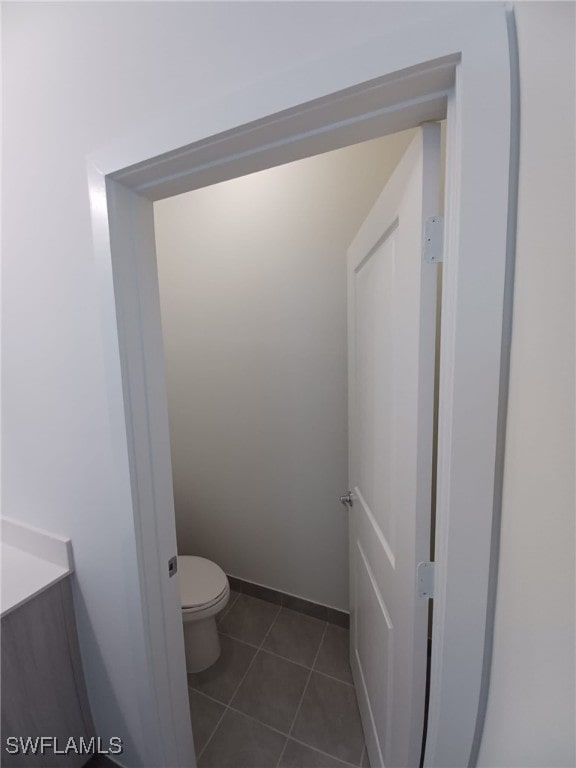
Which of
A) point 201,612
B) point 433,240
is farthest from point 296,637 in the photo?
point 433,240

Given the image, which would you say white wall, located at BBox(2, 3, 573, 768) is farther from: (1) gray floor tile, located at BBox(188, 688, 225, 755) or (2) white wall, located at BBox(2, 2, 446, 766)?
(1) gray floor tile, located at BBox(188, 688, 225, 755)

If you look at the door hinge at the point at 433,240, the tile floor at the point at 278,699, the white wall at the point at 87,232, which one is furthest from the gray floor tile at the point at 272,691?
the door hinge at the point at 433,240

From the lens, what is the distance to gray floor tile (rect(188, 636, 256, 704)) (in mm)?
1428

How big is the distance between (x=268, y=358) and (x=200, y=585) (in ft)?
3.94

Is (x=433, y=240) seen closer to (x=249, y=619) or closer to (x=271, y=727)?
(x=271, y=727)

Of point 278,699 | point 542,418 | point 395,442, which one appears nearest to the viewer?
point 542,418

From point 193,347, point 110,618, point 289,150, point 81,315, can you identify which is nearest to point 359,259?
point 289,150

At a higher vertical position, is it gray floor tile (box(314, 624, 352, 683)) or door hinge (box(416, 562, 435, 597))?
door hinge (box(416, 562, 435, 597))

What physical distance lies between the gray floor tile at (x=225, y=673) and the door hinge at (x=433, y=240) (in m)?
1.92

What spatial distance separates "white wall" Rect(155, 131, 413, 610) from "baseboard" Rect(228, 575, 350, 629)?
0.04m

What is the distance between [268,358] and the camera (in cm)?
172

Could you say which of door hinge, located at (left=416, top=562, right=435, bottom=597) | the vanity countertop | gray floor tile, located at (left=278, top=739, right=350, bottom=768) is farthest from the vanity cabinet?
door hinge, located at (left=416, top=562, right=435, bottom=597)

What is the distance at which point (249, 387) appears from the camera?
1791 millimetres

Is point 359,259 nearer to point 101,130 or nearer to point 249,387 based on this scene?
point 101,130
